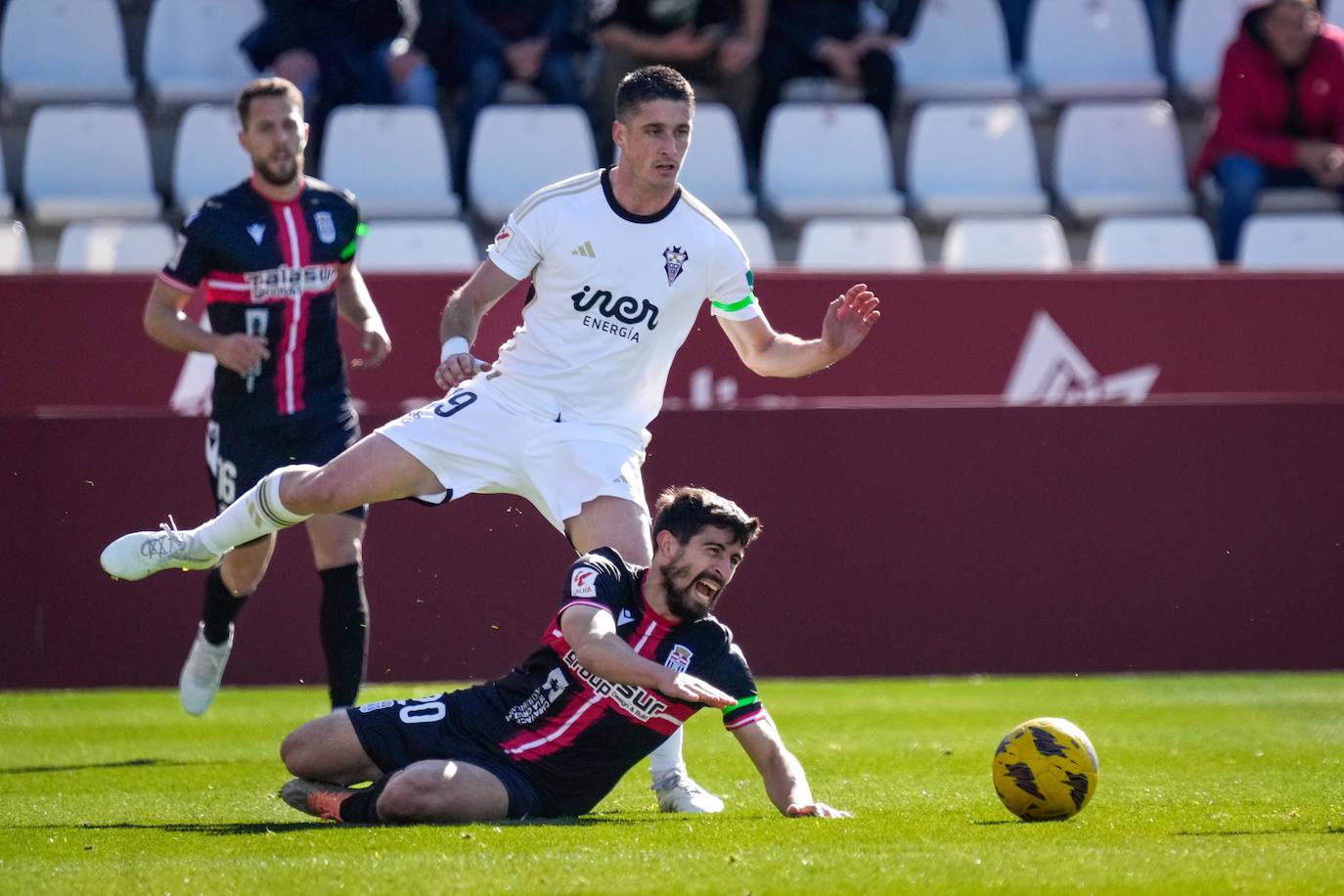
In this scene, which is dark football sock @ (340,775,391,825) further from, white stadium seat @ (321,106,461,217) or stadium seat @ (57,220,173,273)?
white stadium seat @ (321,106,461,217)

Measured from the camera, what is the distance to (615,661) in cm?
540

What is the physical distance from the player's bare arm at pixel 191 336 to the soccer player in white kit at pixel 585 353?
865 millimetres

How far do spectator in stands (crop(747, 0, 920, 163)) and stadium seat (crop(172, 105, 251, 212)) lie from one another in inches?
141

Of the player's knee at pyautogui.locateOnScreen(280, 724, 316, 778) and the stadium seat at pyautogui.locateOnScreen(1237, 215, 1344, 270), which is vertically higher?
the stadium seat at pyautogui.locateOnScreen(1237, 215, 1344, 270)

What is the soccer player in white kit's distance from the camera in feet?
21.2

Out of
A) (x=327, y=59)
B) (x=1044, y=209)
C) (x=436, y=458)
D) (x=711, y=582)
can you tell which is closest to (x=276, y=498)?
(x=436, y=458)

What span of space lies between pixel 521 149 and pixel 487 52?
0.79 metres

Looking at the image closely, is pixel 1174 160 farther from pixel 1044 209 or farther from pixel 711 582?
pixel 711 582

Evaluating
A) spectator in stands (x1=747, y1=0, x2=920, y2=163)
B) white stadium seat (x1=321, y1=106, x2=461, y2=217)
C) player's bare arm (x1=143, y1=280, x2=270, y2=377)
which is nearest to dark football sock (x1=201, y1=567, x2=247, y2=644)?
player's bare arm (x1=143, y1=280, x2=270, y2=377)

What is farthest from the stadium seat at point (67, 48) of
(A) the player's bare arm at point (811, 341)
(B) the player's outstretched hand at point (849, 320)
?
(B) the player's outstretched hand at point (849, 320)

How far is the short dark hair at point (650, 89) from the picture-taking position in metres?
6.39

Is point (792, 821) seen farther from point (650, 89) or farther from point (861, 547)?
point (861, 547)

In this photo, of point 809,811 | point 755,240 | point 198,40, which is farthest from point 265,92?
point 198,40

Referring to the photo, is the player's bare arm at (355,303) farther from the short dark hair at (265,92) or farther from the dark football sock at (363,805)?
the dark football sock at (363,805)
